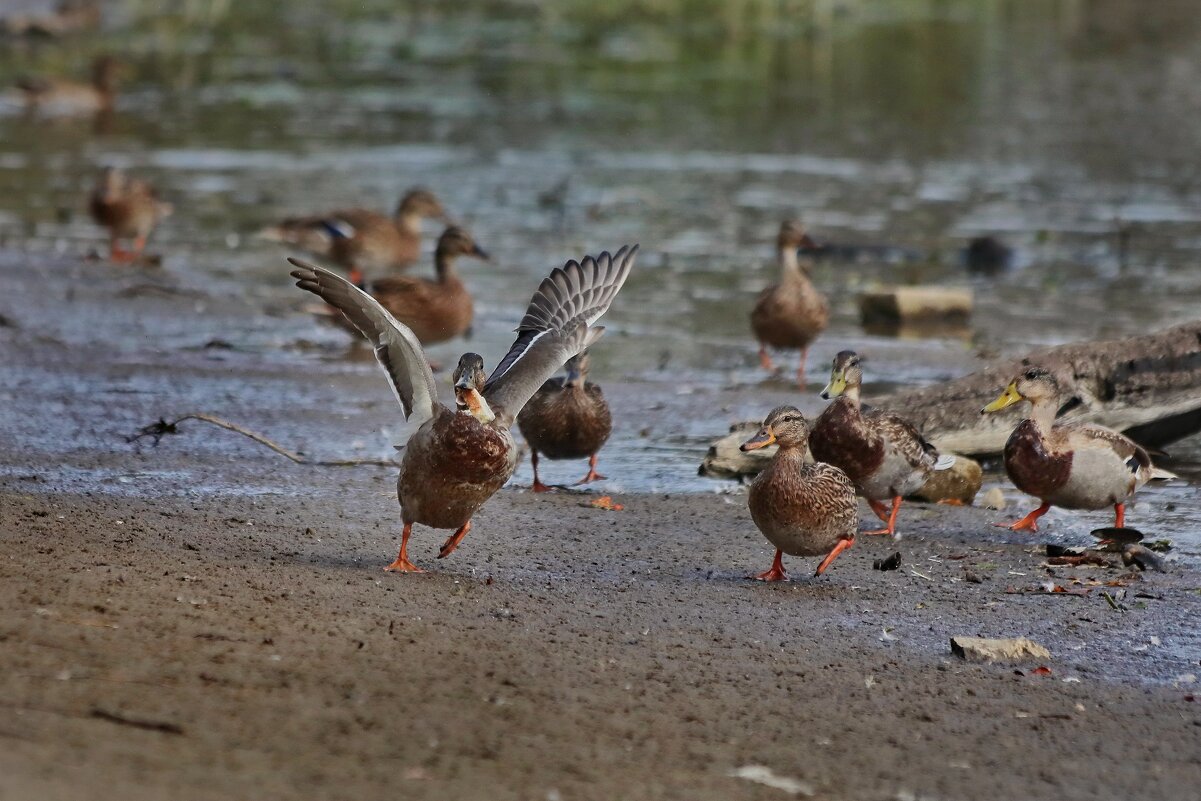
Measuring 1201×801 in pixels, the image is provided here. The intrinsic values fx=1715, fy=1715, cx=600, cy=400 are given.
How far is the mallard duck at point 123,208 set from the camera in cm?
1376

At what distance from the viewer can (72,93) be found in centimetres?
2195

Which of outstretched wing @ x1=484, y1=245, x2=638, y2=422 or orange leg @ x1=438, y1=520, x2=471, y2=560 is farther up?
outstretched wing @ x1=484, y1=245, x2=638, y2=422

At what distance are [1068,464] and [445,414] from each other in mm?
2778

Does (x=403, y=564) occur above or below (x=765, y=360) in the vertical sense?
below

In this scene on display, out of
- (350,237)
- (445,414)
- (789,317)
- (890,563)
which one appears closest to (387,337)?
(445,414)

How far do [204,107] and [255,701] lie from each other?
19087 millimetres

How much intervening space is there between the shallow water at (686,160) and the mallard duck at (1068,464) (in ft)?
0.91

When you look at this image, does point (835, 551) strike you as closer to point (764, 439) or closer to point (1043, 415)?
point (764, 439)

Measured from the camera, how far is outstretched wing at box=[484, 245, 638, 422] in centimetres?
650

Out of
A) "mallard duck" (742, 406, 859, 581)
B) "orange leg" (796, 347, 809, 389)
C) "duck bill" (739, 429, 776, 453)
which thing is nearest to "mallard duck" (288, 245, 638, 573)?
"duck bill" (739, 429, 776, 453)

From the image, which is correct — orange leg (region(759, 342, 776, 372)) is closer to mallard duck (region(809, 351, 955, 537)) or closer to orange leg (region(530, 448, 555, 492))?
orange leg (region(530, 448, 555, 492))

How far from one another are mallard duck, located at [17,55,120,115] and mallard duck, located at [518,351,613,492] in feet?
51.0

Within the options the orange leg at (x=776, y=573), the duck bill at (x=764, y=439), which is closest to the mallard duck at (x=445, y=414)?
the duck bill at (x=764, y=439)

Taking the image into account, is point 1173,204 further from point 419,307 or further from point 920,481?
point 920,481
